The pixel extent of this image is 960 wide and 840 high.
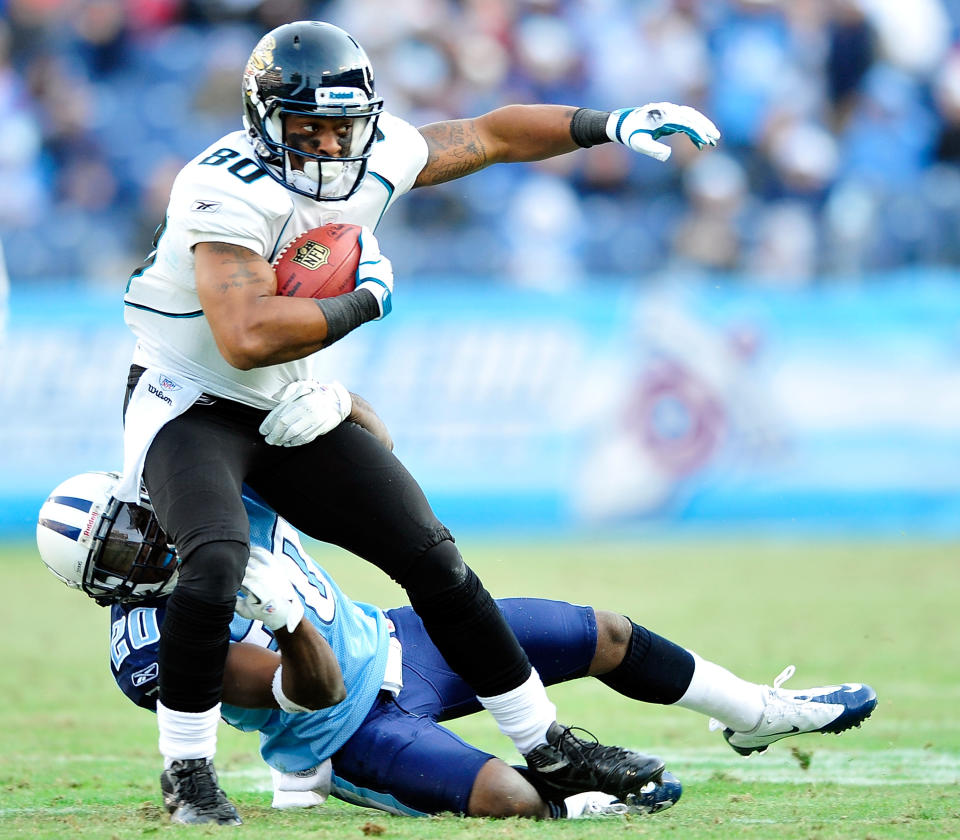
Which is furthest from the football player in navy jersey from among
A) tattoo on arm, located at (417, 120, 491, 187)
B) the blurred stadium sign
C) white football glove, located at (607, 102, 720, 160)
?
the blurred stadium sign

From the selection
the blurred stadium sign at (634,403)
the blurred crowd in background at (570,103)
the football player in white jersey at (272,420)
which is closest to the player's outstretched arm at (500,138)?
the football player in white jersey at (272,420)

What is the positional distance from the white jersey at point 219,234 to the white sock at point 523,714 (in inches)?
42.1

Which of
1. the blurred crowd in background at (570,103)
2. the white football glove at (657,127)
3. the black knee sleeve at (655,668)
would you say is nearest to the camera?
the black knee sleeve at (655,668)

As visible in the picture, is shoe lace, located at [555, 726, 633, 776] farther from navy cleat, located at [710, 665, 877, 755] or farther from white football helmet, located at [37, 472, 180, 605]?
white football helmet, located at [37, 472, 180, 605]

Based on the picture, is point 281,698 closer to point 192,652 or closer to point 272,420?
point 192,652

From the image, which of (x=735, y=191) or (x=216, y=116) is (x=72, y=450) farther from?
(x=735, y=191)

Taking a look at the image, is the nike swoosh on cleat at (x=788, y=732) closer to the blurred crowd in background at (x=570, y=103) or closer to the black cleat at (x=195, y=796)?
the black cleat at (x=195, y=796)

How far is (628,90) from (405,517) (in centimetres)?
1009

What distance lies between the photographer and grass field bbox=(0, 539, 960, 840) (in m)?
3.93

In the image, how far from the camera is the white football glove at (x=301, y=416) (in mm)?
4055

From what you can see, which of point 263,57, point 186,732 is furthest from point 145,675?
point 263,57

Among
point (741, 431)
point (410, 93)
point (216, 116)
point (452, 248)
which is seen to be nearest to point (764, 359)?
point (741, 431)

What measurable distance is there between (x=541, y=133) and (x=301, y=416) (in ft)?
4.70

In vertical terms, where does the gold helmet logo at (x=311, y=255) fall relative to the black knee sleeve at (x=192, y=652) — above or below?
above
